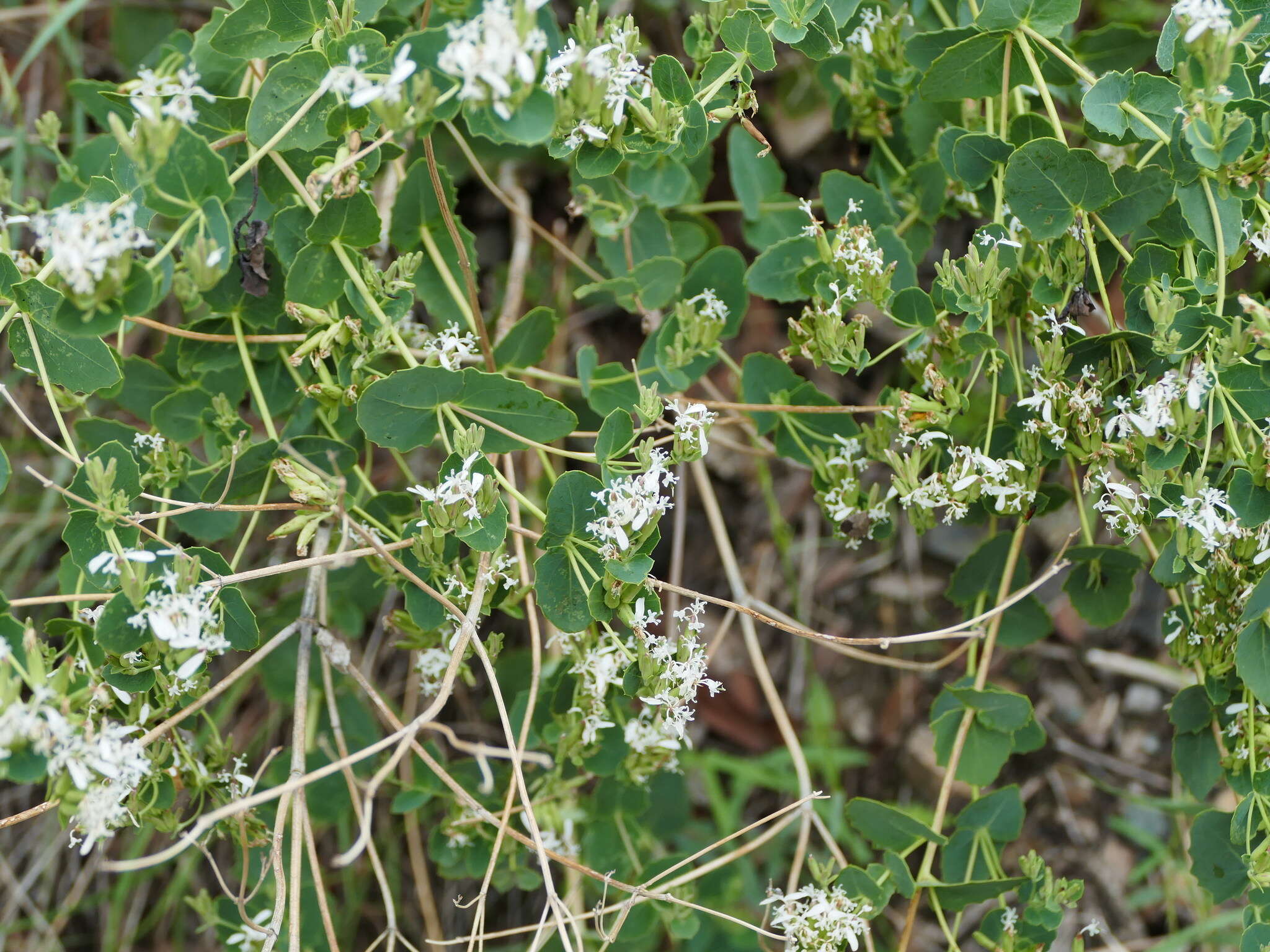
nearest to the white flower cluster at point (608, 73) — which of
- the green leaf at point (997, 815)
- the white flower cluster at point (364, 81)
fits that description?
the white flower cluster at point (364, 81)

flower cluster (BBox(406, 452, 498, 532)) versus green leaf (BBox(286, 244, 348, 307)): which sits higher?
green leaf (BBox(286, 244, 348, 307))

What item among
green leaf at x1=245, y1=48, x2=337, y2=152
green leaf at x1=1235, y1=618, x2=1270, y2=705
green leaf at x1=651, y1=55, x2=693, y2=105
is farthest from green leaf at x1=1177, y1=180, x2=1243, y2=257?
green leaf at x1=245, y1=48, x2=337, y2=152

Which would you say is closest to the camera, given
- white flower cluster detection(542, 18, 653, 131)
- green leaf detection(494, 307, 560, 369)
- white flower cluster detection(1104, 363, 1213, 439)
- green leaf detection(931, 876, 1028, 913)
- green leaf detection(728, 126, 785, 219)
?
white flower cluster detection(542, 18, 653, 131)

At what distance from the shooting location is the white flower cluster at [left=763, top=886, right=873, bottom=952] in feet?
4.46

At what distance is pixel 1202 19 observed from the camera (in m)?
1.09

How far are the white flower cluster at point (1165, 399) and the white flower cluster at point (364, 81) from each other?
3.04 ft

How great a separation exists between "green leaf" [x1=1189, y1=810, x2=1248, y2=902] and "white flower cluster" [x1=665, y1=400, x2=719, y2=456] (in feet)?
3.13

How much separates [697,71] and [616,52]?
0.28m

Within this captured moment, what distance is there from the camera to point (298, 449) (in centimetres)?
150

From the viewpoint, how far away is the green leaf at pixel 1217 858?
4.85 ft

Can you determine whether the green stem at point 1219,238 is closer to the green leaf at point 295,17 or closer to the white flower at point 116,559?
the green leaf at point 295,17

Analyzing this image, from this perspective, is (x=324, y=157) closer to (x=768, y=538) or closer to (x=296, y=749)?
(x=296, y=749)

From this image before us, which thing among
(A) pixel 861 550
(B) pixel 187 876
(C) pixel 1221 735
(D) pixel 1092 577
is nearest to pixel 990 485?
(D) pixel 1092 577

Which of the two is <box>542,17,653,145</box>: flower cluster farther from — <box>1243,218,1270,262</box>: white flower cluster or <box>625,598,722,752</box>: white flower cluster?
<box>1243,218,1270,262</box>: white flower cluster
